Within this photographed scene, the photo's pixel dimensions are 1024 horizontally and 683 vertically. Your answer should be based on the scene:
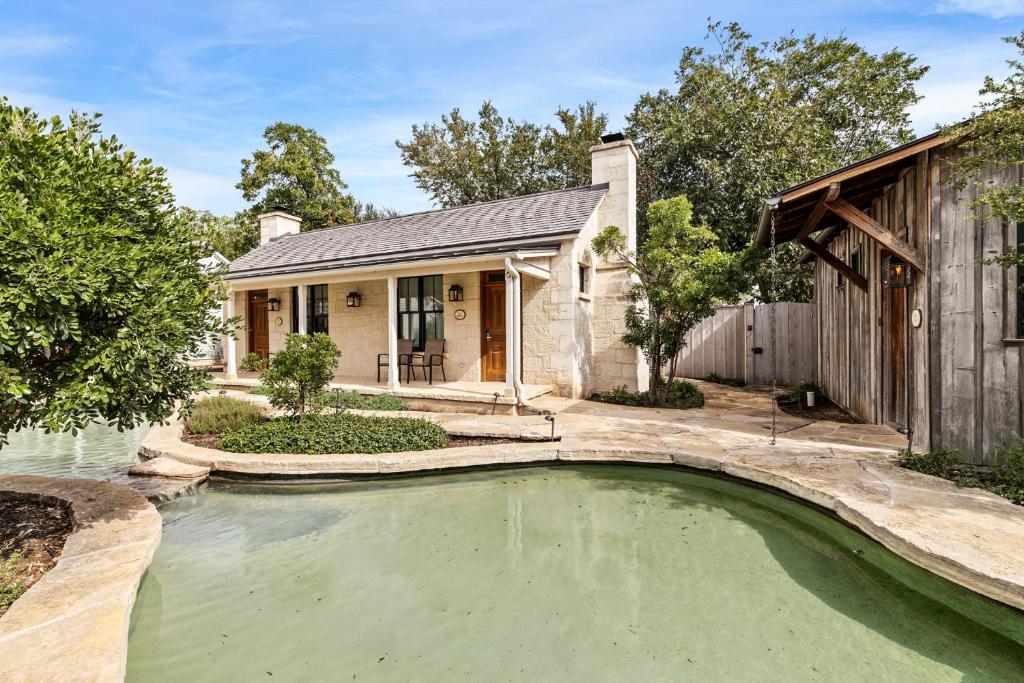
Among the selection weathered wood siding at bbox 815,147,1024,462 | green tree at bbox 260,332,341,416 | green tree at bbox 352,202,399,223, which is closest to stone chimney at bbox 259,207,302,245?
green tree at bbox 352,202,399,223

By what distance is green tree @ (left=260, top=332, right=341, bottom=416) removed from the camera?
20.2ft

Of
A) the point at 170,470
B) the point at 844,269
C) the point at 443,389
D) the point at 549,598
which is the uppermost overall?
the point at 844,269

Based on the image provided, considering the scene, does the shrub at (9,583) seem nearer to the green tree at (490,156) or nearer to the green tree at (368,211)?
the green tree at (490,156)

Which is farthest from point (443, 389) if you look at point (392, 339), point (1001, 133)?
point (1001, 133)

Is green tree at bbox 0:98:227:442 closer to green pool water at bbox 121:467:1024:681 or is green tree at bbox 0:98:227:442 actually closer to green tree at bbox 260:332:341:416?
green pool water at bbox 121:467:1024:681

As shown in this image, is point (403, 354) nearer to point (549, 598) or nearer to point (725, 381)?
point (725, 381)

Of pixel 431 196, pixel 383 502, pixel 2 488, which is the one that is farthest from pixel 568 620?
pixel 431 196

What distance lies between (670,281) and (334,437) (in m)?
6.21

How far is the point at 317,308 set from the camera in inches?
499

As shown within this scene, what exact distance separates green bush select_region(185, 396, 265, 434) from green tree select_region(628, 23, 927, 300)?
13.3 metres

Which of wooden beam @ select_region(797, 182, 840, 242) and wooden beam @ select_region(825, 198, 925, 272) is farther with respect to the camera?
wooden beam @ select_region(797, 182, 840, 242)

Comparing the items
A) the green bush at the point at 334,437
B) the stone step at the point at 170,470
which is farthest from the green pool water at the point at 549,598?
the green bush at the point at 334,437

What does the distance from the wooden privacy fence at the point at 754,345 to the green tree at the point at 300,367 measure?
28.9 feet

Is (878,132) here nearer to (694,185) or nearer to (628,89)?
(694,185)
